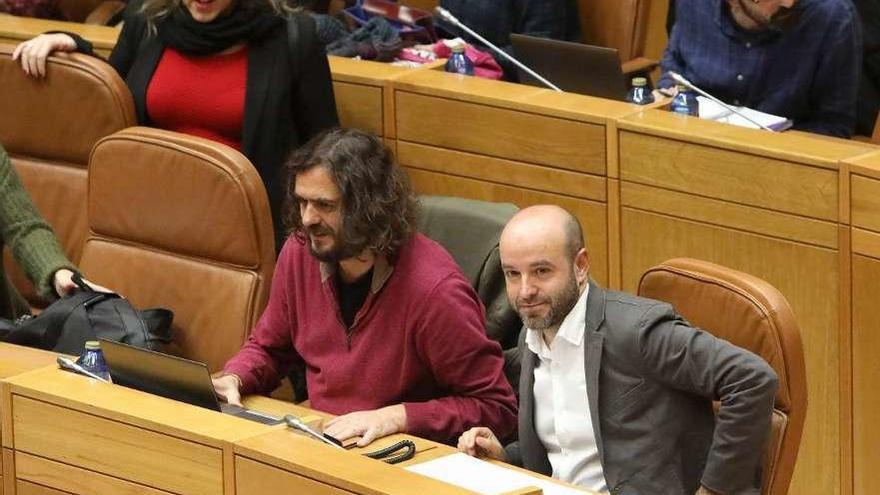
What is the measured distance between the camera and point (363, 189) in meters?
2.96

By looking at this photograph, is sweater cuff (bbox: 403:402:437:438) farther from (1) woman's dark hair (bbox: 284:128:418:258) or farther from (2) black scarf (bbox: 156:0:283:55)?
(2) black scarf (bbox: 156:0:283:55)

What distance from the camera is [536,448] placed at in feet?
8.96

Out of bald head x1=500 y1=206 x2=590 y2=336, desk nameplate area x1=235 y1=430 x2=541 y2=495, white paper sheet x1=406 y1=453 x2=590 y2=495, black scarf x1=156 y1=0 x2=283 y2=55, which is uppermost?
black scarf x1=156 y1=0 x2=283 y2=55

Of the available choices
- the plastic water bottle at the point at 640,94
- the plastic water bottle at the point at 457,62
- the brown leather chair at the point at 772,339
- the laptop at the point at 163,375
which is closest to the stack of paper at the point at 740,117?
the plastic water bottle at the point at 640,94

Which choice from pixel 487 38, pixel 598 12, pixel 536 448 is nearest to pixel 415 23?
pixel 487 38

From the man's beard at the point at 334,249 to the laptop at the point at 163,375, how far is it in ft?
1.06

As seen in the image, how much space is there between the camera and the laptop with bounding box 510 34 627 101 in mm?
3902

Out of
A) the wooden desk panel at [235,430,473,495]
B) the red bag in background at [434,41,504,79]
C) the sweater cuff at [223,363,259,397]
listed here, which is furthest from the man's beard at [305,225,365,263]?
the red bag in background at [434,41,504,79]

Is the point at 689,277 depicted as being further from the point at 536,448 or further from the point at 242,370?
the point at 242,370

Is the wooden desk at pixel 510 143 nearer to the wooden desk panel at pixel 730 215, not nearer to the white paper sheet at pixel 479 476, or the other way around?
the wooden desk panel at pixel 730 215

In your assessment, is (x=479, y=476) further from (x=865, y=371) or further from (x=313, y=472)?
(x=865, y=371)

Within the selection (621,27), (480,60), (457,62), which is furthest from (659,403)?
(621,27)

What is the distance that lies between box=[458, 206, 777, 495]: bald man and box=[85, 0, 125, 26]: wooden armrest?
8.98ft

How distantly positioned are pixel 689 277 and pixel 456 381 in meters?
0.43
